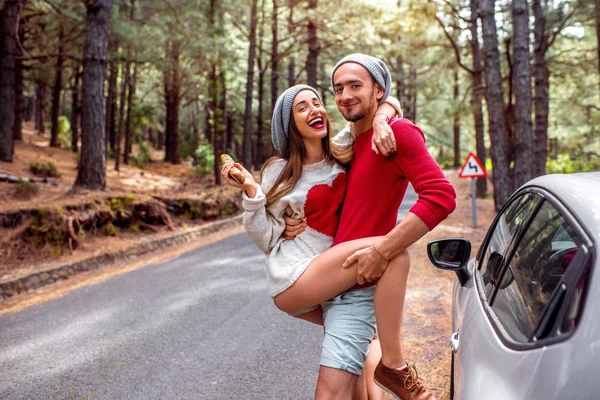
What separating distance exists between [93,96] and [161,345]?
9.24 m

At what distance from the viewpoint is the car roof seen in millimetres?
1464

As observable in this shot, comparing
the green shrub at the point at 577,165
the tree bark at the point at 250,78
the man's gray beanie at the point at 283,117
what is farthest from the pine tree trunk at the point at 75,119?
the man's gray beanie at the point at 283,117

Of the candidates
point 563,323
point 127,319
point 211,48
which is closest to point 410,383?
point 563,323

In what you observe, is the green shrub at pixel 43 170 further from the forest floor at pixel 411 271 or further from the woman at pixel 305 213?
the woman at pixel 305 213

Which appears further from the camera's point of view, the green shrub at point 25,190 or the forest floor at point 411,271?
the green shrub at point 25,190

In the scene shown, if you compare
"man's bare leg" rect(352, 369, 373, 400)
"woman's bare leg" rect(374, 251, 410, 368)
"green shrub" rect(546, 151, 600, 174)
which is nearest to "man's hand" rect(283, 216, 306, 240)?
"woman's bare leg" rect(374, 251, 410, 368)

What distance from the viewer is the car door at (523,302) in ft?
4.60

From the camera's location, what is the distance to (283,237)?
2.77 meters

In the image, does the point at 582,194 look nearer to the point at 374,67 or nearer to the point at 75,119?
the point at 374,67

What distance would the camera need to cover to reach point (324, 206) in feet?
8.93

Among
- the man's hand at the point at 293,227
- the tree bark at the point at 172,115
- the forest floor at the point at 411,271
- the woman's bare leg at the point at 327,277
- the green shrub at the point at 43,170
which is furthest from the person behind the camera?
the tree bark at the point at 172,115

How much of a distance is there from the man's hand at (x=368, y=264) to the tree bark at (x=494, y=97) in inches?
448

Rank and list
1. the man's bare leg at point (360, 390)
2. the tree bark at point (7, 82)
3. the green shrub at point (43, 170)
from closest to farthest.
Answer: the man's bare leg at point (360, 390) < the green shrub at point (43, 170) < the tree bark at point (7, 82)

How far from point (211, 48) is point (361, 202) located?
53.5 feet
